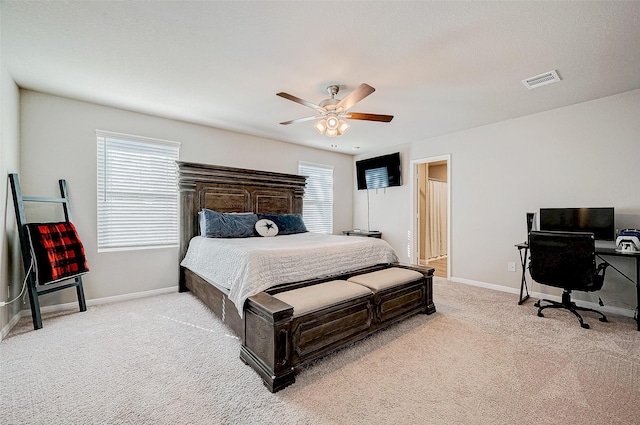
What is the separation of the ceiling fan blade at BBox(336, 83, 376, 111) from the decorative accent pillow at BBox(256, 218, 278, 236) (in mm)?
2113

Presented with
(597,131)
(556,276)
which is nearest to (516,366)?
(556,276)

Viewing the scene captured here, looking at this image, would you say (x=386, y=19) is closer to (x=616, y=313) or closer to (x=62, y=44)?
(x=62, y=44)

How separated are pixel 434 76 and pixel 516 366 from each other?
2.65m

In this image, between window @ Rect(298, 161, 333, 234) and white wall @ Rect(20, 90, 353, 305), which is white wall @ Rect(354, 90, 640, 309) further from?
white wall @ Rect(20, 90, 353, 305)

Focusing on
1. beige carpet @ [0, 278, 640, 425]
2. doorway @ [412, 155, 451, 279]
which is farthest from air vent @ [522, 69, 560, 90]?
doorway @ [412, 155, 451, 279]

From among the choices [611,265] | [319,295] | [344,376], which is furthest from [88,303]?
[611,265]

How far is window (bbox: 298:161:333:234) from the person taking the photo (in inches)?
224

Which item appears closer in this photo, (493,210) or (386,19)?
(386,19)

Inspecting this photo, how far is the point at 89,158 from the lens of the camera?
136 inches

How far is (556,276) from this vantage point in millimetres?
2932

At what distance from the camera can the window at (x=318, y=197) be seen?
569cm

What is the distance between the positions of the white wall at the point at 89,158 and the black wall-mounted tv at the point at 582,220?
4.74 metres

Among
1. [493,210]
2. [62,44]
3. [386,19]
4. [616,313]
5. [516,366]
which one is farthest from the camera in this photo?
[493,210]

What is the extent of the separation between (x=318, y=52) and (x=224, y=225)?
8.45 feet
